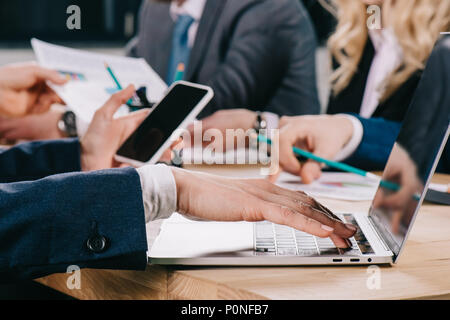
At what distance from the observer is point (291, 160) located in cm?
101

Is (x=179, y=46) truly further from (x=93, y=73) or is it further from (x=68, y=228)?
(x=68, y=228)

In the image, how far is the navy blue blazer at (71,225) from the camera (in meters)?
0.54

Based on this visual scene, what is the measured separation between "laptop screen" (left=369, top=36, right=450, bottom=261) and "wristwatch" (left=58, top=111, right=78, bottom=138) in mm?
928

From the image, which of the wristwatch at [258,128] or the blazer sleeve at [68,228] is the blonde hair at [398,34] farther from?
the blazer sleeve at [68,228]

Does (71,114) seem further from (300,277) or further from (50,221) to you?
(300,277)

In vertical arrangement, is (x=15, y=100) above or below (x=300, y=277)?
below

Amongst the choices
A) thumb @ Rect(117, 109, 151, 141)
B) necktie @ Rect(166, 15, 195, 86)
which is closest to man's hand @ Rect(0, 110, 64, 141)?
thumb @ Rect(117, 109, 151, 141)

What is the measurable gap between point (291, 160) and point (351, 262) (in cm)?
47

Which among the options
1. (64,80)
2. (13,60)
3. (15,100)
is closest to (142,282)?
(64,80)

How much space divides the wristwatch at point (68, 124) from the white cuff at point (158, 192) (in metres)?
0.85

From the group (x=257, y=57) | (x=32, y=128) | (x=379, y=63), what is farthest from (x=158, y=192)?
(x=257, y=57)

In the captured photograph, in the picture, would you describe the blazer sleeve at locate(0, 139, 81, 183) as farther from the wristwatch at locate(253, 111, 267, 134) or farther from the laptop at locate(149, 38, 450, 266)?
the wristwatch at locate(253, 111, 267, 134)

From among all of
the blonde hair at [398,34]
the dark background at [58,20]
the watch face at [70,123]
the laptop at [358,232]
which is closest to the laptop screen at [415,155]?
the laptop at [358,232]

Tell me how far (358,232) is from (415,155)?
11 cm
